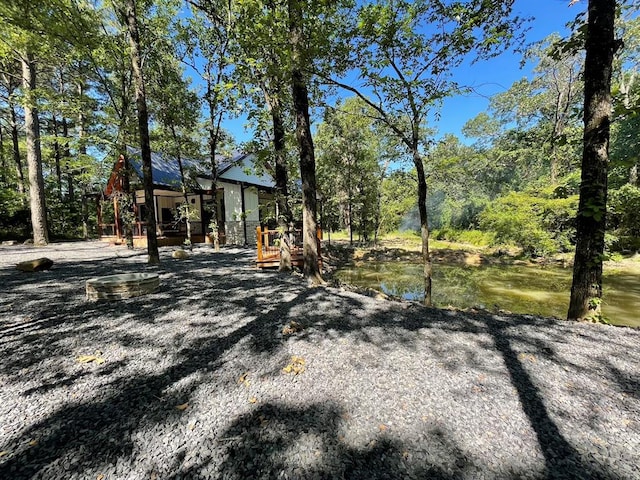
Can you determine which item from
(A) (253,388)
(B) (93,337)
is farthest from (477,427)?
(B) (93,337)

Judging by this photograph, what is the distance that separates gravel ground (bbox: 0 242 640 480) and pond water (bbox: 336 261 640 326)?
4.45 m

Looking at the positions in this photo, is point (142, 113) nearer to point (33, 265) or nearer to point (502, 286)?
point (33, 265)

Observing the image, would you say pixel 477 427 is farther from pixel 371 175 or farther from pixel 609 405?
pixel 371 175

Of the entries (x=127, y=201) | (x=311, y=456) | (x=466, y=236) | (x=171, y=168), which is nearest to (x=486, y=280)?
(x=311, y=456)

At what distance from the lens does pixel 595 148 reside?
363 centimetres

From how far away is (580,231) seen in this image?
3.83 meters

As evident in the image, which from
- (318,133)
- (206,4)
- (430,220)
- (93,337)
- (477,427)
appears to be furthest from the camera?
(430,220)

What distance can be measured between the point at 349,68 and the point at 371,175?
505 inches

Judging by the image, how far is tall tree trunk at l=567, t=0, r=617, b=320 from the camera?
3.54 m

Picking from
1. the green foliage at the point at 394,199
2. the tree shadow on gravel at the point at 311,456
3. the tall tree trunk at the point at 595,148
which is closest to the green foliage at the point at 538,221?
the green foliage at the point at 394,199

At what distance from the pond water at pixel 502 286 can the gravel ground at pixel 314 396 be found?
4446mm

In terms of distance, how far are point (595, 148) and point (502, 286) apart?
7624mm

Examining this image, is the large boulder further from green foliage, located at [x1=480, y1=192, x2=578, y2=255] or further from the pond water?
green foliage, located at [x1=480, y1=192, x2=578, y2=255]

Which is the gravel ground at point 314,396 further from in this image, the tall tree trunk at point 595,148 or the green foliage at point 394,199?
the green foliage at point 394,199
